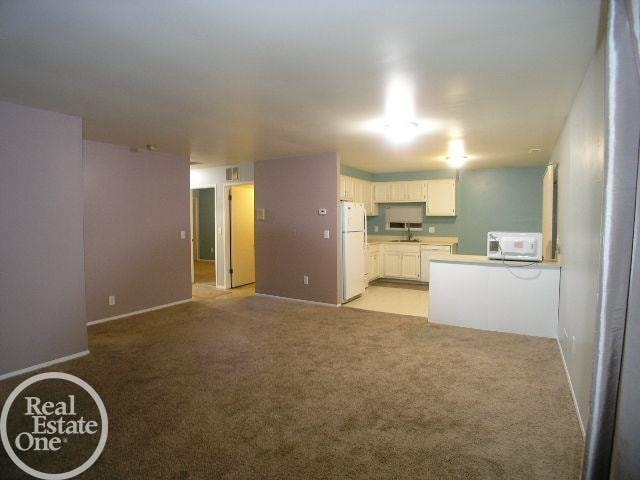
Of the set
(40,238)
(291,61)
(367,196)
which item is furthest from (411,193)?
(40,238)

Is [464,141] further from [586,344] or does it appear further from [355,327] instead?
[586,344]

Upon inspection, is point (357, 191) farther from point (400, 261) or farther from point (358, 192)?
point (400, 261)

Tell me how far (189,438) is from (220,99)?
8.53ft

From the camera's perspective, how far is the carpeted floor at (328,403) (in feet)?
6.93

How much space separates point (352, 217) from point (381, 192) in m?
2.46

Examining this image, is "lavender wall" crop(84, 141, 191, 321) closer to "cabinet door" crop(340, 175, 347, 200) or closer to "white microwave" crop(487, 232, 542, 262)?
"cabinet door" crop(340, 175, 347, 200)

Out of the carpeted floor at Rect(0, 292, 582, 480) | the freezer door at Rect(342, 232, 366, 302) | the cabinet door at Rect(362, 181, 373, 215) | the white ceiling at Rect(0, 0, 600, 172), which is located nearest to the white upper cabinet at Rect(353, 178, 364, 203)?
the cabinet door at Rect(362, 181, 373, 215)

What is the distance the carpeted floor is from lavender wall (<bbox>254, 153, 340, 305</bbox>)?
1.39 meters

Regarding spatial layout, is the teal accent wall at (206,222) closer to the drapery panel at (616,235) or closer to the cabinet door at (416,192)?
the cabinet door at (416,192)

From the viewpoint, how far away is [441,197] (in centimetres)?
773

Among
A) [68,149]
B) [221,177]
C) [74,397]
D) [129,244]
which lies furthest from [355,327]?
[221,177]

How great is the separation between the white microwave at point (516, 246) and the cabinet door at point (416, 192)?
333 cm

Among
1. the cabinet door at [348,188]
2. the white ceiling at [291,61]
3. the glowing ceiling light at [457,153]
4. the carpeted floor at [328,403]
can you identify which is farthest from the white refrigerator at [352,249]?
the white ceiling at [291,61]

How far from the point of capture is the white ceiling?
6.13ft
